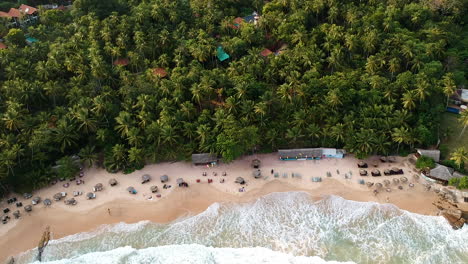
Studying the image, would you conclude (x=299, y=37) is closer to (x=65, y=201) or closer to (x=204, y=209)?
(x=204, y=209)

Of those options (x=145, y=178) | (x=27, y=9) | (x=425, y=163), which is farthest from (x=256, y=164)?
(x=27, y=9)

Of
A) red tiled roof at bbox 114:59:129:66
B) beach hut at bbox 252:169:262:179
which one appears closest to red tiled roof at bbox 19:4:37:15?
red tiled roof at bbox 114:59:129:66

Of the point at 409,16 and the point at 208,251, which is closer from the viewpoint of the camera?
the point at 208,251

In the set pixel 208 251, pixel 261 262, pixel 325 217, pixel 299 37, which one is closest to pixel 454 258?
pixel 325 217

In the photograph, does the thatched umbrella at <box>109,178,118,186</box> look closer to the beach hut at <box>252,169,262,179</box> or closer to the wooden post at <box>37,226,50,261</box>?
the wooden post at <box>37,226,50,261</box>

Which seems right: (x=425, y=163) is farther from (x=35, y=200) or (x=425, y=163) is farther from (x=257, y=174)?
(x=35, y=200)

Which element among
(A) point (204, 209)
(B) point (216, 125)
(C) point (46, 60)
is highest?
(C) point (46, 60)

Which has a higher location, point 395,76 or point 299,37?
point 299,37
